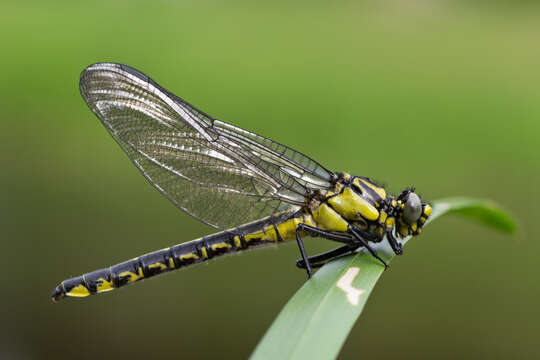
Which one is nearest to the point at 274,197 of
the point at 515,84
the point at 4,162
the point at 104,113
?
the point at 104,113

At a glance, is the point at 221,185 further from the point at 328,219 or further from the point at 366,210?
the point at 366,210

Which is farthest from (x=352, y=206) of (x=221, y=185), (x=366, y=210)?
(x=221, y=185)

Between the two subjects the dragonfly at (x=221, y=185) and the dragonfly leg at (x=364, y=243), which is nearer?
the dragonfly leg at (x=364, y=243)

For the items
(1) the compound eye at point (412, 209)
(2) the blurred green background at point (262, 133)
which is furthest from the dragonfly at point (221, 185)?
(2) the blurred green background at point (262, 133)

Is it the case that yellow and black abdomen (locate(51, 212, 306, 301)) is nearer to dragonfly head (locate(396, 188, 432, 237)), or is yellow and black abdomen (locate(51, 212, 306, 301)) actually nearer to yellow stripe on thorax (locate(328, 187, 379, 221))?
yellow stripe on thorax (locate(328, 187, 379, 221))

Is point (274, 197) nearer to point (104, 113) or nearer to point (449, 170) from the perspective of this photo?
point (104, 113)

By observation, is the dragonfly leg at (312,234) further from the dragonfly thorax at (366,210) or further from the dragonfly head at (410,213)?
the dragonfly head at (410,213)
